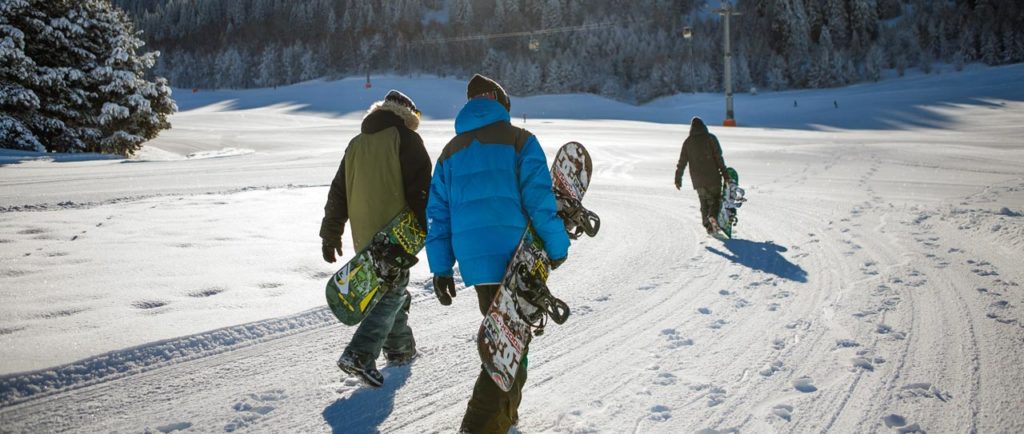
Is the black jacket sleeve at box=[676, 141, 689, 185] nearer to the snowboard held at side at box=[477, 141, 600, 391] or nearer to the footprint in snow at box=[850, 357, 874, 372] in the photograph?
the footprint in snow at box=[850, 357, 874, 372]

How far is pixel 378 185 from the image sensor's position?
3512 mm

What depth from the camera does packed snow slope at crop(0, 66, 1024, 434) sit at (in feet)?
10.8

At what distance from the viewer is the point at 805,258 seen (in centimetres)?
673

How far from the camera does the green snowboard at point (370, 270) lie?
3.49 metres

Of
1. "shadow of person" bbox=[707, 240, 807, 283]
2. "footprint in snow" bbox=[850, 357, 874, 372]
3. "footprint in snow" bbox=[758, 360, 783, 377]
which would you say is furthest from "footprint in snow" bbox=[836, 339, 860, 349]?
"shadow of person" bbox=[707, 240, 807, 283]

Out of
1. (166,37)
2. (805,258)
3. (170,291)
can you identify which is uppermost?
(166,37)

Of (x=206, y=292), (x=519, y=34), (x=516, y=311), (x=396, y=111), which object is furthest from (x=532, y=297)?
(x=519, y=34)

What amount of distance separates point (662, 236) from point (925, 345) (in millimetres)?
4508

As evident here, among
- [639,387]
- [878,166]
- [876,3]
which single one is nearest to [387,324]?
[639,387]

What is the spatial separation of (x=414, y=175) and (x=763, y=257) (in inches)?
196

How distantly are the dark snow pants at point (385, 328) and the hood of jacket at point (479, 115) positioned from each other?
4.01 ft

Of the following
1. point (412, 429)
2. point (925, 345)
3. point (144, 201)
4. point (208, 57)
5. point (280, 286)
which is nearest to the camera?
point (412, 429)

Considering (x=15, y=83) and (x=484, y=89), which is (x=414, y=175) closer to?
(x=484, y=89)

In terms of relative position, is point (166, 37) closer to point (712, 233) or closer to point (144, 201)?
point (144, 201)
